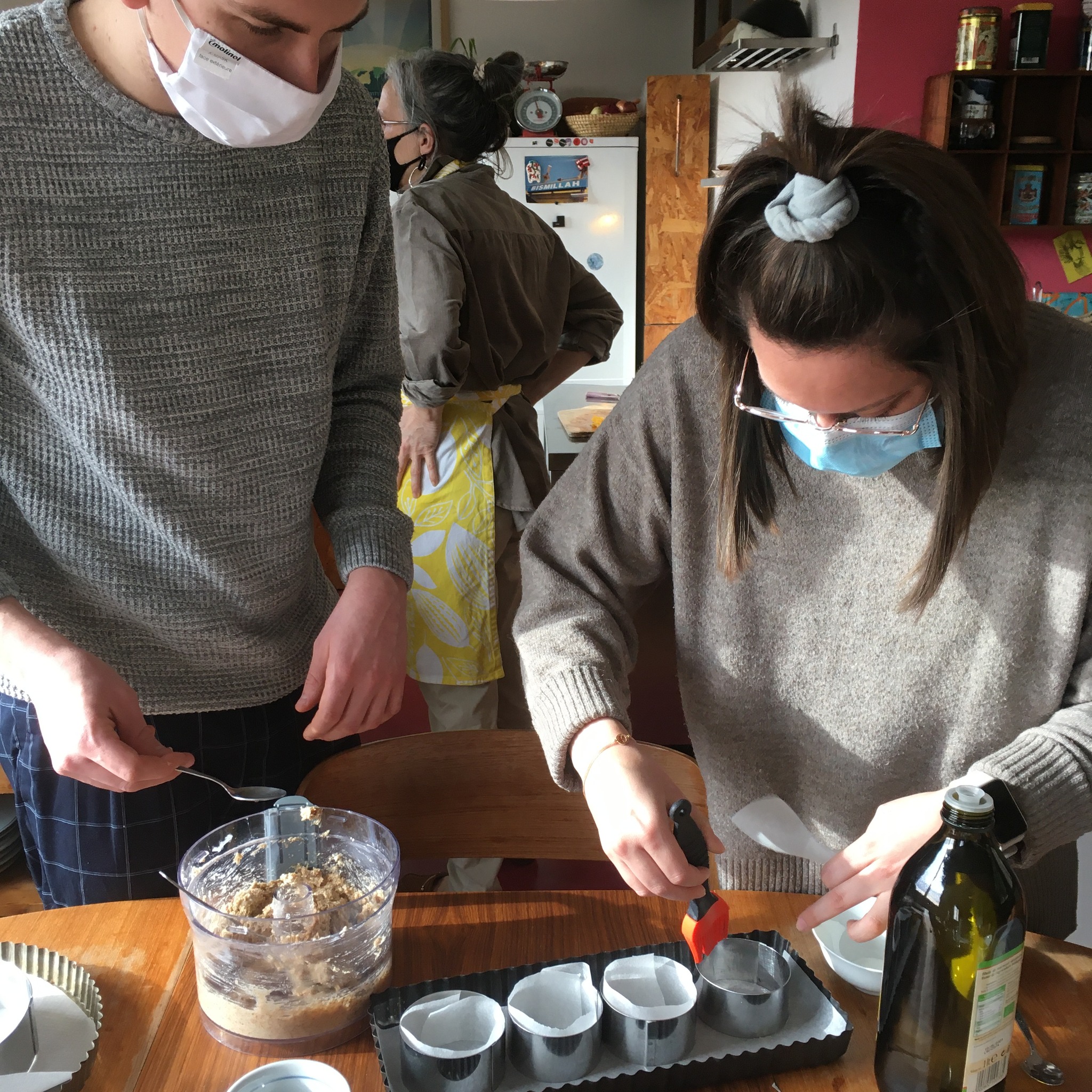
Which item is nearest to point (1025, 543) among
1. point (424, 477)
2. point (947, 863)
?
point (947, 863)

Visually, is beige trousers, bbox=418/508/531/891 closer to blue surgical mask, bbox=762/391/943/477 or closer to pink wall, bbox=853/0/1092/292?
blue surgical mask, bbox=762/391/943/477

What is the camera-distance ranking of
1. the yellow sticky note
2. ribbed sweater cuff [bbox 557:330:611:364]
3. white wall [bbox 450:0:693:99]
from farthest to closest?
white wall [bbox 450:0:693:99] → the yellow sticky note → ribbed sweater cuff [bbox 557:330:611:364]

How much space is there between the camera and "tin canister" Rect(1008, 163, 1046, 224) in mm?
3896

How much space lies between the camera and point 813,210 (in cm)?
87

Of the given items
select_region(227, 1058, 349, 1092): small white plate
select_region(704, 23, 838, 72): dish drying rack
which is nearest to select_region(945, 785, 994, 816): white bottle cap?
select_region(227, 1058, 349, 1092): small white plate

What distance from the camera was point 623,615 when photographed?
49.3 inches

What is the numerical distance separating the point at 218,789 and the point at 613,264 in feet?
16.8

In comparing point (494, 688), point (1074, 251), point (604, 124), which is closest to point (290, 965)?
point (494, 688)

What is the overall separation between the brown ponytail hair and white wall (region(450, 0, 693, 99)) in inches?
232

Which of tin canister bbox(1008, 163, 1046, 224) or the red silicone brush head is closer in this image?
the red silicone brush head

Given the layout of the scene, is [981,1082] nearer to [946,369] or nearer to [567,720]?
[567,720]

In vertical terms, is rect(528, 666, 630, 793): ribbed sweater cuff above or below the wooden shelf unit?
below

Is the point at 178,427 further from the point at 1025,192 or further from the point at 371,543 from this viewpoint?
the point at 1025,192

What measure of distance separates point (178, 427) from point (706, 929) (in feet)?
2.29
